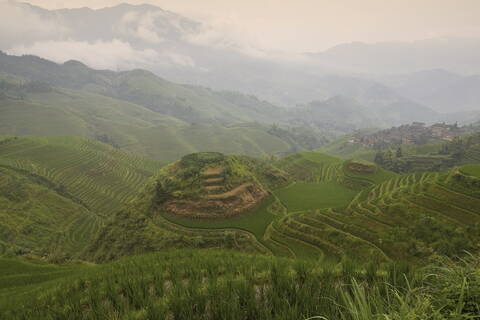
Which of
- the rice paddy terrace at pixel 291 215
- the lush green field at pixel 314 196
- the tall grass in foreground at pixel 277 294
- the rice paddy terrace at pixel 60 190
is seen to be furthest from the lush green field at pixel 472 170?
the rice paddy terrace at pixel 60 190

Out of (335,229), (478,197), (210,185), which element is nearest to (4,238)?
(210,185)

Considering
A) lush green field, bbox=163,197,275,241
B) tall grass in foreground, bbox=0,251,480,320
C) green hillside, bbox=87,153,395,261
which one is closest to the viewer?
tall grass in foreground, bbox=0,251,480,320

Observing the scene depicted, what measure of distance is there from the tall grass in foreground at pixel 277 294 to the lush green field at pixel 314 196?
151 ft

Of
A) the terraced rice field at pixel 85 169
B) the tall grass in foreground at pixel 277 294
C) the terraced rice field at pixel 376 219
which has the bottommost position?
the terraced rice field at pixel 85 169

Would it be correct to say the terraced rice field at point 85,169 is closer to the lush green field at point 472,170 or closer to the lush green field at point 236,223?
the lush green field at point 236,223

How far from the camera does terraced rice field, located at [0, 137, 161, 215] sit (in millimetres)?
96812

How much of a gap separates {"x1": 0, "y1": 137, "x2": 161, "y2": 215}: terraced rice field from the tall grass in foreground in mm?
95390

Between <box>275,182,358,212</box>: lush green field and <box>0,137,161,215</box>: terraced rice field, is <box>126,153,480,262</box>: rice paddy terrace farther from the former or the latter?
<box>0,137,161,215</box>: terraced rice field

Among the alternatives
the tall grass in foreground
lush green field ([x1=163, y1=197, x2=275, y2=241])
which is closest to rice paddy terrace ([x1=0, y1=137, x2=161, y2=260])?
lush green field ([x1=163, y1=197, x2=275, y2=241])

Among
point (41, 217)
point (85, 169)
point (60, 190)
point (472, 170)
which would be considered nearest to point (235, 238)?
point (472, 170)

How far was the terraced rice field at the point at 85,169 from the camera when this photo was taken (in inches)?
3812

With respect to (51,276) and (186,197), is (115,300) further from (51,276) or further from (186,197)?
(186,197)

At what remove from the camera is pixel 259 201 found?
4825 cm

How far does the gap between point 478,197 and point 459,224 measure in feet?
24.3
